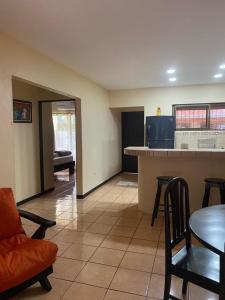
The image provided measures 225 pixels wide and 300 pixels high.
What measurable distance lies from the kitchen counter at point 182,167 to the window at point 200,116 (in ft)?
8.05

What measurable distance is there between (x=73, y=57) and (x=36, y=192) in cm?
291

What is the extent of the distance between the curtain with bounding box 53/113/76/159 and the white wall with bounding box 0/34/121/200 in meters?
2.78

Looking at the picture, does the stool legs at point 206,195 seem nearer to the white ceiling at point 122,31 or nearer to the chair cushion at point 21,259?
the white ceiling at point 122,31

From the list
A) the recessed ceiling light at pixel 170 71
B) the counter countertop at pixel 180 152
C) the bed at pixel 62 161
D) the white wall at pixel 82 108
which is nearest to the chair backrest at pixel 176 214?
the counter countertop at pixel 180 152

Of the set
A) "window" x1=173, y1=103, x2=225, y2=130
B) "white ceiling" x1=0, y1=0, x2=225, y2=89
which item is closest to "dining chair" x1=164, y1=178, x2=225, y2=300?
"white ceiling" x1=0, y1=0, x2=225, y2=89

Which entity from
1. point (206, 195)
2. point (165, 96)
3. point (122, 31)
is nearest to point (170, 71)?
point (165, 96)

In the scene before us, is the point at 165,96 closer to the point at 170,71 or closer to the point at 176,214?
the point at 170,71

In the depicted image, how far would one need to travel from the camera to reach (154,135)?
577 centimetres

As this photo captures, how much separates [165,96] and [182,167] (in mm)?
2844

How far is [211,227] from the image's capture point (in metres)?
1.50

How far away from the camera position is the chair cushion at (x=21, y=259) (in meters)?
1.73

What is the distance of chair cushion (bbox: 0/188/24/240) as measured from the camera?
220 cm

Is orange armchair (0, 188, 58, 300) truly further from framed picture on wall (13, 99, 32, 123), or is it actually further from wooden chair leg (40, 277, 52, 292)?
framed picture on wall (13, 99, 32, 123)

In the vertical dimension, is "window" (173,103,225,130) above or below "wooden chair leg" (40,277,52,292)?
above
